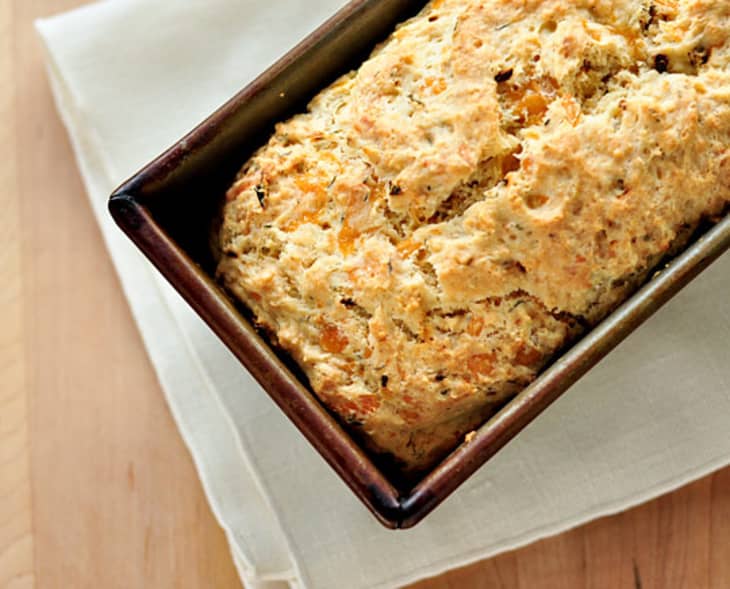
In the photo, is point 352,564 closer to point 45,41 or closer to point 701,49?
point 701,49

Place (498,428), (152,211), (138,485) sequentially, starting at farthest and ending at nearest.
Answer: (138,485) < (152,211) < (498,428)

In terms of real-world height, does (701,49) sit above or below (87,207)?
above

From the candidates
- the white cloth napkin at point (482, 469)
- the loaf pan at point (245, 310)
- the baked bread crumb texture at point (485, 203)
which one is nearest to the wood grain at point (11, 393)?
the white cloth napkin at point (482, 469)

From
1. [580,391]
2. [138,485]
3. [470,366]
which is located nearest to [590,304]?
[470,366]

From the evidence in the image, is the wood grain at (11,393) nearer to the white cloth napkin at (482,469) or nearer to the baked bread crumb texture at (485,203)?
the white cloth napkin at (482,469)

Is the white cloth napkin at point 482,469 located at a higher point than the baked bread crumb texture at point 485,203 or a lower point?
lower

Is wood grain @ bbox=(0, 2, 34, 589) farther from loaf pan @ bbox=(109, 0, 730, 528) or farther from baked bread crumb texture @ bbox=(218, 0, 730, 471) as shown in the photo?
A: baked bread crumb texture @ bbox=(218, 0, 730, 471)

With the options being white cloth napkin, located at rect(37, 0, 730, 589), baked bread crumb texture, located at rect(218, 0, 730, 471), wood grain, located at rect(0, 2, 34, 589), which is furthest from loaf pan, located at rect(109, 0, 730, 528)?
wood grain, located at rect(0, 2, 34, 589)

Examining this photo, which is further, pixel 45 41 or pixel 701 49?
pixel 45 41
